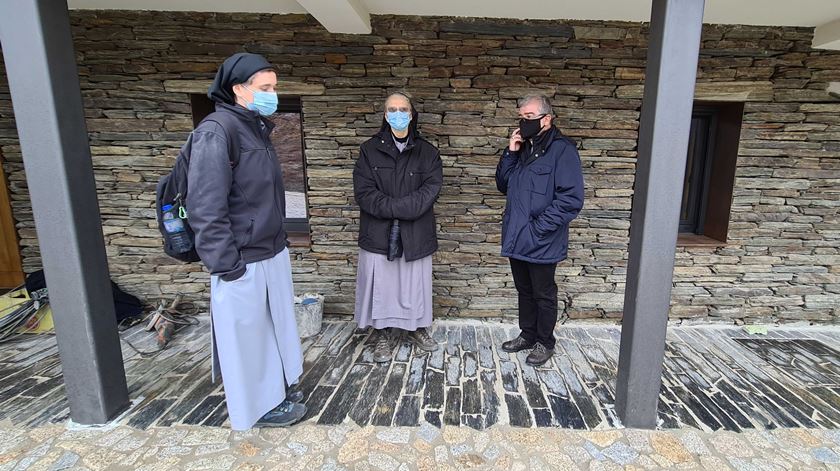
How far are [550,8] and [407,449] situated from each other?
9.91 ft

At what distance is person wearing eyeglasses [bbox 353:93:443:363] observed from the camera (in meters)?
2.71

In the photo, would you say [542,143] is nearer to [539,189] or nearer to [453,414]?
[539,189]

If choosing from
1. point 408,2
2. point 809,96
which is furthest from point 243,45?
point 809,96

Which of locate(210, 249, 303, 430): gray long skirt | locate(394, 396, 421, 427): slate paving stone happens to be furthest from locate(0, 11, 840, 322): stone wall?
locate(210, 249, 303, 430): gray long skirt

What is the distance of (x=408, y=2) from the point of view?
114 inches

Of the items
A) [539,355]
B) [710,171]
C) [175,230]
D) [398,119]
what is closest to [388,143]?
[398,119]

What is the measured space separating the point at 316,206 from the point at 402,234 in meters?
1.05

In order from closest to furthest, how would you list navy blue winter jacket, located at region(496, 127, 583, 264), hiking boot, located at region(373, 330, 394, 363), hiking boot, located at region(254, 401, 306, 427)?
hiking boot, located at region(254, 401, 306, 427) → navy blue winter jacket, located at region(496, 127, 583, 264) → hiking boot, located at region(373, 330, 394, 363)

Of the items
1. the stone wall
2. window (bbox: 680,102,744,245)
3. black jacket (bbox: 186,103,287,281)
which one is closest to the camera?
black jacket (bbox: 186,103,287,281)

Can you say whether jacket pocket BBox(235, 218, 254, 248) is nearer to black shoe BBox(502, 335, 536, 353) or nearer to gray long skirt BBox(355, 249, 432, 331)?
gray long skirt BBox(355, 249, 432, 331)

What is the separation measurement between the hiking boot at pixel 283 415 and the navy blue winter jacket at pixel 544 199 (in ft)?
5.23

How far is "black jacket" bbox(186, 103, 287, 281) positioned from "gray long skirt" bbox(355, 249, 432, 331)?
0.85 metres

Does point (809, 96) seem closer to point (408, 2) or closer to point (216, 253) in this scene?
point (408, 2)

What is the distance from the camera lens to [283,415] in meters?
2.21
